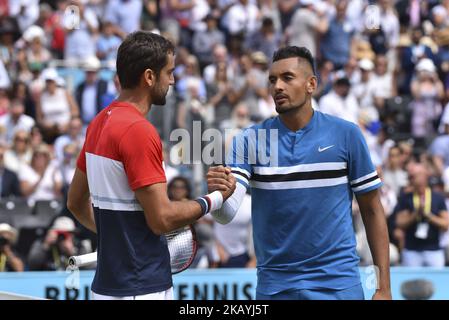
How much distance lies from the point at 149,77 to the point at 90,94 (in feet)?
32.1

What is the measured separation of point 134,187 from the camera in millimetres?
4738

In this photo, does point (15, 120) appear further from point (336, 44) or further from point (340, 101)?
point (336, 44)

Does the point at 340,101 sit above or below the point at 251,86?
below

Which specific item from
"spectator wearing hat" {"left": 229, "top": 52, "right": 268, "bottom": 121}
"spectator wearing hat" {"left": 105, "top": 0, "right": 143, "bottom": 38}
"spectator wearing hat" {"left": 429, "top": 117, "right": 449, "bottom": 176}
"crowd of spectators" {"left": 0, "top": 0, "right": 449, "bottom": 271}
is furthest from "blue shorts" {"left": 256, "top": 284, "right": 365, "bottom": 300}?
"spectator wearing hat" {"left": 105, "top": 0, "right": 143, "bottom": 38}

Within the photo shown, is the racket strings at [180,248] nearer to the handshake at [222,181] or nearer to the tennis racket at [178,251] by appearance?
the tennis racket at [178,251]

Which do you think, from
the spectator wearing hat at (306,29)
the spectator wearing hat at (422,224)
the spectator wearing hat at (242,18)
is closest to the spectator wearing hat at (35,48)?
the spectator wearing hat at (242,18)

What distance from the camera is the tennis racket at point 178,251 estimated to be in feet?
16.9

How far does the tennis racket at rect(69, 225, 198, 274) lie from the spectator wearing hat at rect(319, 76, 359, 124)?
9714 mm

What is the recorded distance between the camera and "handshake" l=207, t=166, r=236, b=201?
5234 millimetres

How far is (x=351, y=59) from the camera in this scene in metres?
16.8

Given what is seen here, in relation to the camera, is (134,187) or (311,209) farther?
(311,209)

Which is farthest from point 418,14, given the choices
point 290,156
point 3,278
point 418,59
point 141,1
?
point 290,156

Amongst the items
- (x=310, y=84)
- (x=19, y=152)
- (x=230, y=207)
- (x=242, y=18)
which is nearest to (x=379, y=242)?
(x=230, y=207)
